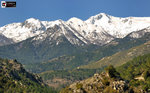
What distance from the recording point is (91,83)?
183375 mm

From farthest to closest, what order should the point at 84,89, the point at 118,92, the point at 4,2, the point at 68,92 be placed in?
the point at 68,92
the point at 84,89
the point at 118,92
the point at 4,2

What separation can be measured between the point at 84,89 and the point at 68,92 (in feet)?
59.3

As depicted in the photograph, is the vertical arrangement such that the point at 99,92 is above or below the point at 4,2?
below

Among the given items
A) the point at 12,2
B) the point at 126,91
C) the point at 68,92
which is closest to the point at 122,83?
the point at 126,91

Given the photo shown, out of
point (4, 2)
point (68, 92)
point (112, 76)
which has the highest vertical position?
point (4, 2)

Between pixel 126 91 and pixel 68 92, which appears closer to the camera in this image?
pixel 126 91

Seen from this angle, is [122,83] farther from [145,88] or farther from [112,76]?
[145,88]

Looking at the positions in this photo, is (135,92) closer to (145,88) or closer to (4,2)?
(145,88)

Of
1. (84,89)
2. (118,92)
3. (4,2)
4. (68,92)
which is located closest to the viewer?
(4,2)

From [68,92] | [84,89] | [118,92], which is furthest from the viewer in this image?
[68,92]

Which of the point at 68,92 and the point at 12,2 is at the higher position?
the point at 12,2

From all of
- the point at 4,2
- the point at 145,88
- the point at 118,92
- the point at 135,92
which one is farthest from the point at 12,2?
the point at 145,88

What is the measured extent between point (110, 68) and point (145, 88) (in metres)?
32.5

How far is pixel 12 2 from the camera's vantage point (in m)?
73.9
